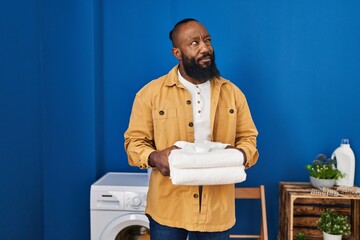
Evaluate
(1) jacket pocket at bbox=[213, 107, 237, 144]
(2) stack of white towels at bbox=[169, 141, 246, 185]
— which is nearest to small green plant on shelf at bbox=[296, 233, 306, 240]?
(1) jacket pocket at bbox=[213, 107, 237, 144]

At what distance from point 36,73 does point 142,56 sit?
73cm

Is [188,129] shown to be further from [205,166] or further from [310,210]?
[310,210]

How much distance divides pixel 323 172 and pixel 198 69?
4.30ft

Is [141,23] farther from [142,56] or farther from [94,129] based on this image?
[94,129]

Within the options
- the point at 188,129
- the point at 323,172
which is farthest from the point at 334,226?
the point at 188,129

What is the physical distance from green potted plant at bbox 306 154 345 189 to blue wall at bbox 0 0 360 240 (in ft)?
0.51

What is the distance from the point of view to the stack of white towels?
130 cm

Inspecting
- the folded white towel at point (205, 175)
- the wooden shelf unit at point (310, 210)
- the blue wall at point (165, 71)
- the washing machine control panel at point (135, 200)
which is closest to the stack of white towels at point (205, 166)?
the folded white towel at point (205, 175)

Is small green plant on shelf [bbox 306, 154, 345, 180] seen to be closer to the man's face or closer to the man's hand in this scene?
the man's face

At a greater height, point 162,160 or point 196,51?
point 196,51

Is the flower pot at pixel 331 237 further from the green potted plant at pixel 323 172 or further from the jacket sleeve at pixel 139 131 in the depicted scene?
the jacket sleeve at pixel 139 131

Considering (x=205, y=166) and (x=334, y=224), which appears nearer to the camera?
(x=205, y=166)

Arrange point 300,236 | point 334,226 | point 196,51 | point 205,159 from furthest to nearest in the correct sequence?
point 300,236, point 334,226, point 196,51, point 205,159

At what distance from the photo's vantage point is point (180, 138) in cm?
155
